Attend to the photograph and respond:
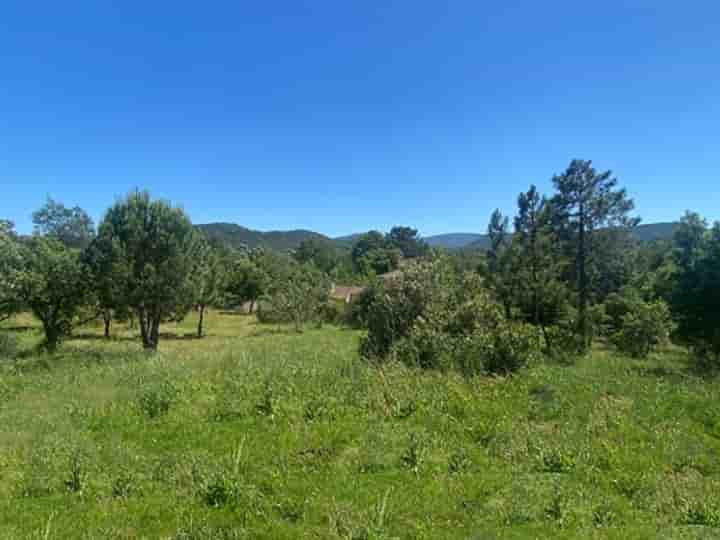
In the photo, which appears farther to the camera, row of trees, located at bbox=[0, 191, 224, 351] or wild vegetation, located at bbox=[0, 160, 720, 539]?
row of trees, located at bbox=[0, 191, 224, 351]

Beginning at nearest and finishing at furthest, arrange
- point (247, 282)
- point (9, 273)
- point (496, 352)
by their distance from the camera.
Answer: point (496, 352), point (9, 273), point (247, 282)

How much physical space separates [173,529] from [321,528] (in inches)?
48.9

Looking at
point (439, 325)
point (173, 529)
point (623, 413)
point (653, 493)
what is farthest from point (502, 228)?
point (173, 529)

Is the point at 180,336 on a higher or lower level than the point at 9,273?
lower

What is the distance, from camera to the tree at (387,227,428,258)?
90.6 m

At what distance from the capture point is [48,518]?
365 centimetres

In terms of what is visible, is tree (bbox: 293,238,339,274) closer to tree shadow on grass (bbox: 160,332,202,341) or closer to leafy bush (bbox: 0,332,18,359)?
tree shadow on grass (bbox: 160,332,202,341)

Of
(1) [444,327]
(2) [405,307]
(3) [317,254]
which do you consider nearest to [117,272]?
(2) [405,307]

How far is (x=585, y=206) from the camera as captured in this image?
29.4 m

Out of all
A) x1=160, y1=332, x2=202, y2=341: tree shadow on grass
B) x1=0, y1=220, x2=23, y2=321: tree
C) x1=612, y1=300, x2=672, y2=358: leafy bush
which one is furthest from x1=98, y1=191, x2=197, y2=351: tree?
x1=612, y1=300, x2=672, y2=358: leafy bush

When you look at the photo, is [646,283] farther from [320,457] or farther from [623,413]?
[320,457]

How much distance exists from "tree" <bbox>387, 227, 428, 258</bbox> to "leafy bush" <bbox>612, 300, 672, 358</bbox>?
2730 inches

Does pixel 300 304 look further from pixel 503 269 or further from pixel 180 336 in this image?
pixel 503 269

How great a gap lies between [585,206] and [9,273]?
108ft
